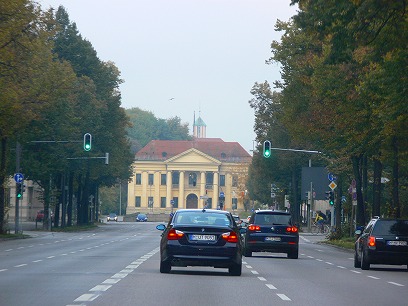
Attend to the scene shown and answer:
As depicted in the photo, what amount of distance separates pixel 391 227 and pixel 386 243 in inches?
26.1

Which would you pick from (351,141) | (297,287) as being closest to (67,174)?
(351,141)

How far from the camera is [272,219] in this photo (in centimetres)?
3638

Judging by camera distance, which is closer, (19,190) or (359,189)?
(359,189)

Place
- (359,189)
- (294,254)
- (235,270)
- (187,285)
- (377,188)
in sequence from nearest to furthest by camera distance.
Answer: (187,285)
(235,270)
(294,254)
(377,188)
(359,189)

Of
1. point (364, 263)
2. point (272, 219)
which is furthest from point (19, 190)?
point (364, 263)

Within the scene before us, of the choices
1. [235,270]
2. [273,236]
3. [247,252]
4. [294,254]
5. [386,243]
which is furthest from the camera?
[247,252]

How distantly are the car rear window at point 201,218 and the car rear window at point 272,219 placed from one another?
40.5 ft

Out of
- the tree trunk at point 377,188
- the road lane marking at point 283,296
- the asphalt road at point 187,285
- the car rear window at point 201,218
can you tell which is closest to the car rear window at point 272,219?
the asphalt road at point 187,285

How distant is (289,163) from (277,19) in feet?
93.9

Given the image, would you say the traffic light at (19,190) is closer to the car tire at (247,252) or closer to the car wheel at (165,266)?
the car tire at (247,252)

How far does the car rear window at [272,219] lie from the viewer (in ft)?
119

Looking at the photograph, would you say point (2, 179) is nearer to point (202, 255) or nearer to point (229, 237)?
point (202, 255)

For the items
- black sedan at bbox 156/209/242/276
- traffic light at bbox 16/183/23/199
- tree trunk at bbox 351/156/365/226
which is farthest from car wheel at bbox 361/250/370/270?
traffic light at bbox 16/183/23/199

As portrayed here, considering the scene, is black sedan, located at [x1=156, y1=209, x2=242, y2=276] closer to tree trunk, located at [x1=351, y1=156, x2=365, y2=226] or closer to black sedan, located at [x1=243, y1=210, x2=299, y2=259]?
black sedan, located at [x1=243, y1=210, x2=299, y2=259]
